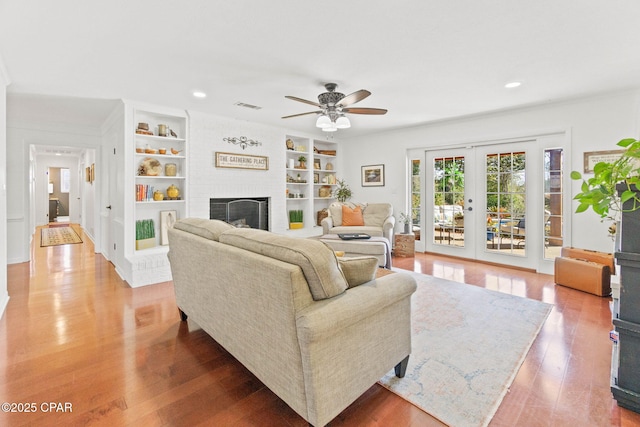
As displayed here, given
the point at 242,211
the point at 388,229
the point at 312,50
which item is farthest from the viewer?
the point at 242,211

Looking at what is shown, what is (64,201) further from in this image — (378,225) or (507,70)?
(507,70)

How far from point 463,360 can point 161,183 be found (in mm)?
4326

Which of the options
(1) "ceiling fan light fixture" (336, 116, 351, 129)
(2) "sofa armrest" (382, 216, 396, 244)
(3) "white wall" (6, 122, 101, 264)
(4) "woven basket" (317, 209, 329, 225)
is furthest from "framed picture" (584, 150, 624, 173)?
(3) "white wall" (6, 122, 101, 264)

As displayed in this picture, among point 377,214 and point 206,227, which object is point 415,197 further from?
point 206,227

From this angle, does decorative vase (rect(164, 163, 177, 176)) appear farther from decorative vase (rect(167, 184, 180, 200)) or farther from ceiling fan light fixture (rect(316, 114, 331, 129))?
ceiling fan light fixture (rect(316, 114, 331, 129))

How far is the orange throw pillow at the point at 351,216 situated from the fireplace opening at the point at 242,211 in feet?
4.64

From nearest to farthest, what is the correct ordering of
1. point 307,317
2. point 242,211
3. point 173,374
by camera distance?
point 307,317 → point 173,374 → point 242,211

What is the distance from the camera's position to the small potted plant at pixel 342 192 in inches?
260

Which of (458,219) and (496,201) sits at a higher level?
(496,201)

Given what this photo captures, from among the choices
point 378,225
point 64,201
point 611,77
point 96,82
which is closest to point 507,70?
point 611,77

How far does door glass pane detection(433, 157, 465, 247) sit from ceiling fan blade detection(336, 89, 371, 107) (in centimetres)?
286

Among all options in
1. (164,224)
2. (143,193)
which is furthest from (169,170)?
(164,224)

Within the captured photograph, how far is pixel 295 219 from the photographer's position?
6.19 m

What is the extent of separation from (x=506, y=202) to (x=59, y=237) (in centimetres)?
950
